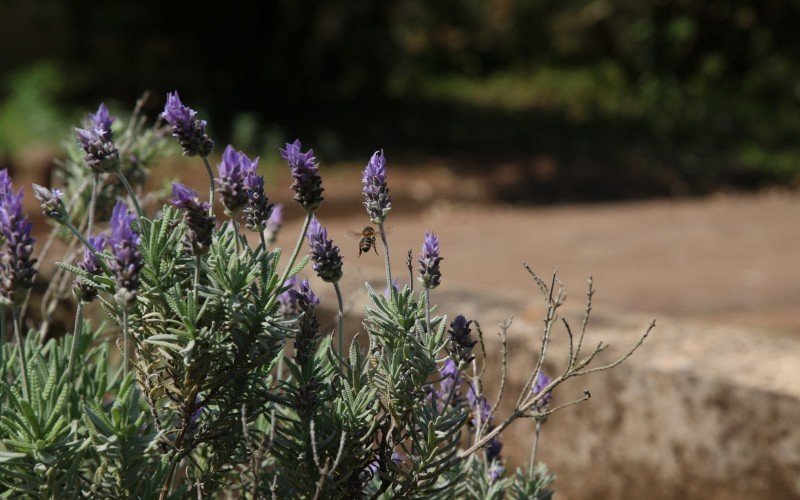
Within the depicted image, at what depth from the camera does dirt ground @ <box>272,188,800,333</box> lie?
255 inches

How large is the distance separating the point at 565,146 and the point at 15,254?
1115 cm

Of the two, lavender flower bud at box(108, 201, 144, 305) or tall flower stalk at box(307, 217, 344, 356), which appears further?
tall flower stalk at box(307, 217, 344, 356)

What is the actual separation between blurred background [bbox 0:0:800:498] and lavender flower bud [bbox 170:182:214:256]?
62.6 inches

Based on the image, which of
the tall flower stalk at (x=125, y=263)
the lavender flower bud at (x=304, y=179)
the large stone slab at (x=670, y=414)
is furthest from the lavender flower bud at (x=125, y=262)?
the large stone slab at (x=670, y=414)

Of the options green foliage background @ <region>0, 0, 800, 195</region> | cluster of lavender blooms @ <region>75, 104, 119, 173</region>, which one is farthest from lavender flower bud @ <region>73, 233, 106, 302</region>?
green foliage background @ <region>0, 0, 800, 195</region>

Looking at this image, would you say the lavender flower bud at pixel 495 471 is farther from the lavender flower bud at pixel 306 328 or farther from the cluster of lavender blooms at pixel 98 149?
the cluster of lavender blooms at pixel 98 149

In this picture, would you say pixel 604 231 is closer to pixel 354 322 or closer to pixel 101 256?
pixel 354 322

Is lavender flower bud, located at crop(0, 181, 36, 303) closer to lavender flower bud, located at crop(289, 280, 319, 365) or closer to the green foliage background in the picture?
lavender flower bud, located at crop(289, 280, 319, 365)

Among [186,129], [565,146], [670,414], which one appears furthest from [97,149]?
[565,146]

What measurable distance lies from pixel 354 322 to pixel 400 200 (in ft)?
23.1

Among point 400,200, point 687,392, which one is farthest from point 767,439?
point 400,200

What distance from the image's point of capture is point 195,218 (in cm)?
128

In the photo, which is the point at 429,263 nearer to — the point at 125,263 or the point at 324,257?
the point at 324,257

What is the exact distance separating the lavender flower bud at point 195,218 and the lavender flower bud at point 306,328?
236mm
